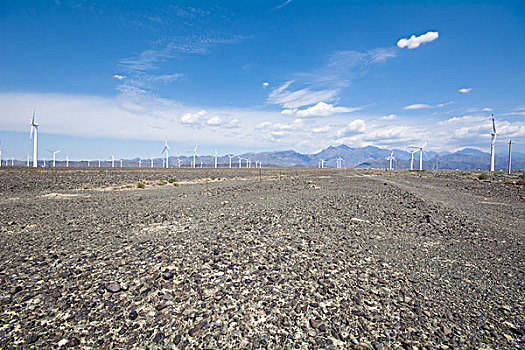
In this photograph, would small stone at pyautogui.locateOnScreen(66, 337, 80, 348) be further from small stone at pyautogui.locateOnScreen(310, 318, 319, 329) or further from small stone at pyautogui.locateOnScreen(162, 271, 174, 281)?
small stone at pyautogui.locateOnScreen(310, 318, 319, 329)

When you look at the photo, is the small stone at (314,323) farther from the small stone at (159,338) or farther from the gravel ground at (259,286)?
the small stone at (159,338)

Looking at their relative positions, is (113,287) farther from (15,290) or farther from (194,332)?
(194,332)

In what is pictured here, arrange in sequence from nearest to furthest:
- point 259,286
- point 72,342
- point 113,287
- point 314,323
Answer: point 72,342 < point 314,323 < point 113,287 < point 259,286

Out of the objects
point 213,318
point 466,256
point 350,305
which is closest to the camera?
point 213,318

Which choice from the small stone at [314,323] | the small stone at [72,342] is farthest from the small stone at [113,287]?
the small stone at [314,323]

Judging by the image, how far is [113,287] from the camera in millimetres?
5406

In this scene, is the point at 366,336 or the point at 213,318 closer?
the point at 366,336

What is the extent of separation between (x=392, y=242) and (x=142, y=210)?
1170cm

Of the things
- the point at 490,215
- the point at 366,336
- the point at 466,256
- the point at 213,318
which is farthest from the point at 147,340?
the point at 490,215

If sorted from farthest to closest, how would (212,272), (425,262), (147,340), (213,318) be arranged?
(425,262) < (212,272) < (213,318) < (147,340)

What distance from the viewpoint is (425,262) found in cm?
746

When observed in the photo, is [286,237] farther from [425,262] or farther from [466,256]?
[466,256]

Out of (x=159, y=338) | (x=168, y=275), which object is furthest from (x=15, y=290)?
(x=159, y=338)

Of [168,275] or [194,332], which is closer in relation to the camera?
[194,332]
